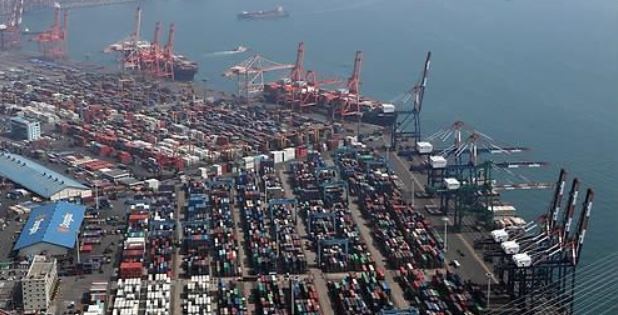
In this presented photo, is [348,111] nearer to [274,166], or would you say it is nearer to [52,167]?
[274,166]

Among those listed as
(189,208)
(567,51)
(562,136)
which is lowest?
(189,208)

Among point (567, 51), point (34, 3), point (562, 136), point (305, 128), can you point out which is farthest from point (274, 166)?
point (34, 3)

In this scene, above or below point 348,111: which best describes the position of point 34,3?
above

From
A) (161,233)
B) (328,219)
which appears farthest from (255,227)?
(161,233)

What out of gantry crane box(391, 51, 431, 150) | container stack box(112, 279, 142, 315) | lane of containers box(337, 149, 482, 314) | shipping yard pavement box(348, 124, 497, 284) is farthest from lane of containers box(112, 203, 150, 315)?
gantry crane box(391, 51, 431, 150)

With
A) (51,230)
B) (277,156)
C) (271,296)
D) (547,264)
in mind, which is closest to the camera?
(547,264)

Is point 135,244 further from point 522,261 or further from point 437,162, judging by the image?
point 437,162
